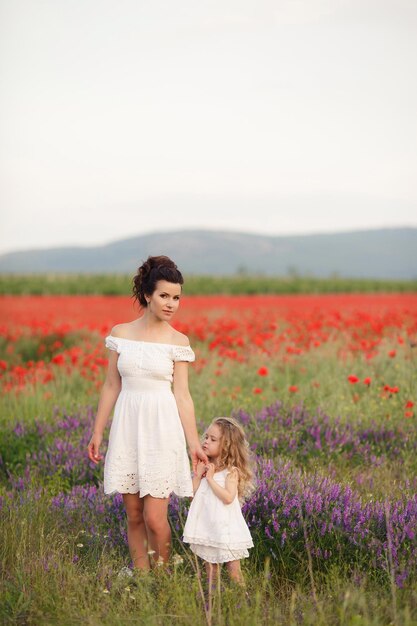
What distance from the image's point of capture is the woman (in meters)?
3.76

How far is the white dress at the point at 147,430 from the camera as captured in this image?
375cm

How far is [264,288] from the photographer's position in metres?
35.7

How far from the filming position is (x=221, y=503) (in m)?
3.53

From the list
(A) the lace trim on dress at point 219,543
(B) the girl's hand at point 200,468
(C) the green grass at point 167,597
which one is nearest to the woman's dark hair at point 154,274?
(B) the girl's hand at point 200,468

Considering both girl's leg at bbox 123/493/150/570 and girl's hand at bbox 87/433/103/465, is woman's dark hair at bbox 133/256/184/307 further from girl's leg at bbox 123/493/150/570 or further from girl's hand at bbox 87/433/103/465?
girl's leg at bbox 123/493/150/570

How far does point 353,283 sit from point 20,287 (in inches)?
693

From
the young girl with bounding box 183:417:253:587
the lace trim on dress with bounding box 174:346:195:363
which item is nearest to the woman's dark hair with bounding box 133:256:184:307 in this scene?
the lace trim on dress with bounding box 174:346:195:363

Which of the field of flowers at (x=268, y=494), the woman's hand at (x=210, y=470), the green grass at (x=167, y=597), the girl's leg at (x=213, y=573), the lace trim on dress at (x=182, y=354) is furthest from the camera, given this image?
the lace trim on dress at (x=182, y=354)

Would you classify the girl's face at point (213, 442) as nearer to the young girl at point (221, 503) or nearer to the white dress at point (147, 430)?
the young girl at point (221, 503)

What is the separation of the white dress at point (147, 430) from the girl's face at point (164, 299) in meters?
0.17

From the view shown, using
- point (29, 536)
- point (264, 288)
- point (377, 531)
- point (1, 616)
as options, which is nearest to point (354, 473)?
point (377, 531)

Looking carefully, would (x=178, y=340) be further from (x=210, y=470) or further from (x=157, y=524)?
(x=157, y=524)

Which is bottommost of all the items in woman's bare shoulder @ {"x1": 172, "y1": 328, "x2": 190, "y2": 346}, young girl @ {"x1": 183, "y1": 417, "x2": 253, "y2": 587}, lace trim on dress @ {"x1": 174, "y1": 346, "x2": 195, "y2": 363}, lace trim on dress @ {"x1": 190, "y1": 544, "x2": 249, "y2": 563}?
lace trim on dress @ {"x1": 190, "y1": 544, "x2": 249, "y2": 563}

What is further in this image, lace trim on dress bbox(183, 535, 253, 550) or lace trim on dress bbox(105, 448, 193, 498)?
lace trim on dress bbox(105, 448, 193, 498)
